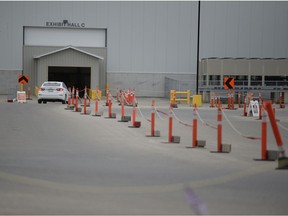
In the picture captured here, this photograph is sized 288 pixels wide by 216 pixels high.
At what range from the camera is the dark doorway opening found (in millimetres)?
71812

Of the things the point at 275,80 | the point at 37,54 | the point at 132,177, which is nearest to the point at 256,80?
the point at 275,80

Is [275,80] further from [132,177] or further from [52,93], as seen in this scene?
[132,177]

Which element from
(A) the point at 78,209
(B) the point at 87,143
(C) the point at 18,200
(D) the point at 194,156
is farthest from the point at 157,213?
(B) the point at 87,143

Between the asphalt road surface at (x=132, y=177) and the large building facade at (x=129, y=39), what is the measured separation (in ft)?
156

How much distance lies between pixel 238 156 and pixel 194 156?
922mm

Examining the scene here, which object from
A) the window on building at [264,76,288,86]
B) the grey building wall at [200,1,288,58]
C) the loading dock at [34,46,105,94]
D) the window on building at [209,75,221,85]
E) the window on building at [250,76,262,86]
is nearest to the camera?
the loading dock at [34,46,105,94]

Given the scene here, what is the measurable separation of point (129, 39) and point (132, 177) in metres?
57.7

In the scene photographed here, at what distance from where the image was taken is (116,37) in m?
68.2

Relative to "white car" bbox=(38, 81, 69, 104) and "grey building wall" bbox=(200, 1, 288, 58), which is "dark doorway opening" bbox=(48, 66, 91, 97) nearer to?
"grey building wall" bbox=(200, 1, 288, 58)

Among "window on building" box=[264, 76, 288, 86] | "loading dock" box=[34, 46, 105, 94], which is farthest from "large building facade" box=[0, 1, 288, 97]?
"window on building" box=[264, 76, 288, 86]

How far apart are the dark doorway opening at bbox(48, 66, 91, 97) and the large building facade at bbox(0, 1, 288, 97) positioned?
3.9 inches

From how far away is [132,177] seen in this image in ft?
37.2

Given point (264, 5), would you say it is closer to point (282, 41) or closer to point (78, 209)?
point (282, 41)

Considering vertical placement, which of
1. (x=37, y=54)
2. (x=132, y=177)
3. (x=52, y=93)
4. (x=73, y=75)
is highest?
(x=37, y=54)
